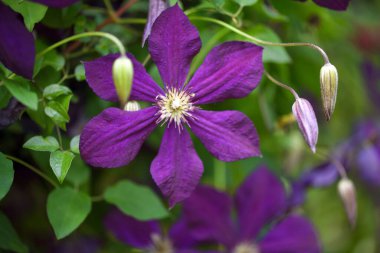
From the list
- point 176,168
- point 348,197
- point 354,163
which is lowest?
point 354,163

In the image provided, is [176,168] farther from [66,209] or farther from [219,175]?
[219,175]

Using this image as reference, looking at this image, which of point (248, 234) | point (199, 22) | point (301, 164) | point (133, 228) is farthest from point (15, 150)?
point (301, 164)

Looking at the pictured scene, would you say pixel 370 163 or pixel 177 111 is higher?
pixel 177 111

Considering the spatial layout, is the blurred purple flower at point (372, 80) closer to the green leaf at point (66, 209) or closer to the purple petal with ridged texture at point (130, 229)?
the purple petal with ridged texture at point (130, 229)

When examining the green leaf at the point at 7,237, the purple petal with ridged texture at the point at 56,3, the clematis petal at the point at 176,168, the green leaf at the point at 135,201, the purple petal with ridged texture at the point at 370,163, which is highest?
the purple petal with ridged texture at the point at 56,3

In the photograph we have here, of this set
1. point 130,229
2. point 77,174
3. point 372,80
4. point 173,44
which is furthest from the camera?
point 372,80

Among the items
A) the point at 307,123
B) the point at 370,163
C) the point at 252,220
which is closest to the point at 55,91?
the point at 307,123

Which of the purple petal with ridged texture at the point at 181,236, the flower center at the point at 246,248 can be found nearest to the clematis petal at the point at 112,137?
the purple petal with ridged texture at the point at 181,236
